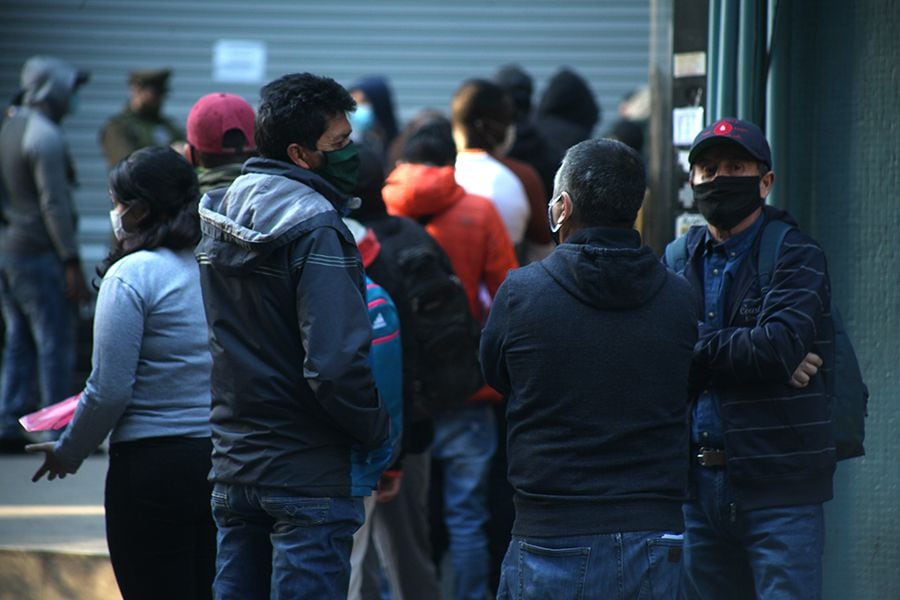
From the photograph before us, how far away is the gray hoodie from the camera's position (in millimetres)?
7305

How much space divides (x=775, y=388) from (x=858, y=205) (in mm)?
1159

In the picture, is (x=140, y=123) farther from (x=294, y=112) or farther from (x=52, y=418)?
(x=294, y=112)

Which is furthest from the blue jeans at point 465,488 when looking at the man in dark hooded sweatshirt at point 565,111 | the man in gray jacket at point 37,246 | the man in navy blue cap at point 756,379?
the man in gray jacket at point 37,246

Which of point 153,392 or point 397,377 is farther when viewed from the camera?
point 397,377

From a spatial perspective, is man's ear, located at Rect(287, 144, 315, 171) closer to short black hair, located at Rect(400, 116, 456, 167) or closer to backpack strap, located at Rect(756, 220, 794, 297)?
backpack strap, located at Rect(756, 220, 794, 297)

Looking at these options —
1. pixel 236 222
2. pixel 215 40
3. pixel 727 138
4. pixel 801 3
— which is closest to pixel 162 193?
A: pixel 236 222

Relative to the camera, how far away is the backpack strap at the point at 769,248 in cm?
360

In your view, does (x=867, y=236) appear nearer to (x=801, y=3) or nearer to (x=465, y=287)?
(x=801, y=3)

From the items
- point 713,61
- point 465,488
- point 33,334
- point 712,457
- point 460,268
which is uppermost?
point 713,61

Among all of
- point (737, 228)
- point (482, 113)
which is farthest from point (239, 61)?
point (737, 228)

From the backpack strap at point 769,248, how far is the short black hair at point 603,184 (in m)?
0.55

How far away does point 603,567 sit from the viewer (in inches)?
122

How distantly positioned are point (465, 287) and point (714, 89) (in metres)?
1.46

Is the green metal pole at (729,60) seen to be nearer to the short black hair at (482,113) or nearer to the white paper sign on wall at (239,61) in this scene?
the short black hair at (482,113)
